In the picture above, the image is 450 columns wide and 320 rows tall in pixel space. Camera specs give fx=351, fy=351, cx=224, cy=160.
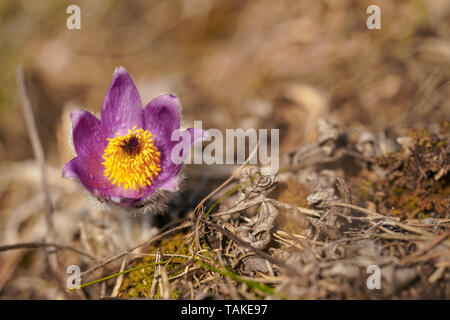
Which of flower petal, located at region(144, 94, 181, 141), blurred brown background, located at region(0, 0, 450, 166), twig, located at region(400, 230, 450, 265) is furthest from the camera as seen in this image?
blurred brown background, located at region(0, 0, 450, 166)

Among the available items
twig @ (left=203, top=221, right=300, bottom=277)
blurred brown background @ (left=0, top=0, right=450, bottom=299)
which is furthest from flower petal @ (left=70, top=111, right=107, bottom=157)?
twig @ (left=203, top=221, right=300, bottom=277)

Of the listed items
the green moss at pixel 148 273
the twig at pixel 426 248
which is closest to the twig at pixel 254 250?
the green moss at pixel 148 273

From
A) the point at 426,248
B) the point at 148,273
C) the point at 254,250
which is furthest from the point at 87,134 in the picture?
the point at 426,248

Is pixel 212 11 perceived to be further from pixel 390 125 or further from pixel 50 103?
pixel 390 125

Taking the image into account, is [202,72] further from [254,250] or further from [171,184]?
[254,250]

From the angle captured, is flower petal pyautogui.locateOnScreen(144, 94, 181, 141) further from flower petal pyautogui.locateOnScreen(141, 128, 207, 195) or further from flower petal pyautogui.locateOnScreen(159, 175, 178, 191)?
flower petal pyautogui.locateOnScreen(159, 175, 178, 191)

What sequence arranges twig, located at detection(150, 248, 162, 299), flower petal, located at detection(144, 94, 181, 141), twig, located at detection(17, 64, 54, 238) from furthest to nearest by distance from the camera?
twig, located at detection(17, 64, 54, 238), flower petal, located at detection(144, 94, 181, 141), twig, located at detection(150, 248, 162, 299)

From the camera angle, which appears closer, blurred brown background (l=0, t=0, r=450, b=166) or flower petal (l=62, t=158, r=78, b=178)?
flower petal (l=62, t=158, r=78, b=178)
